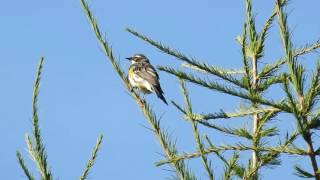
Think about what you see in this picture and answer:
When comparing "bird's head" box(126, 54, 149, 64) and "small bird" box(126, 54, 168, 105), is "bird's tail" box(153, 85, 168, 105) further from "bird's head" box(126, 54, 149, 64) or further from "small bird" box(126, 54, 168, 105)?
"bird's head" box(126, 54, 149, 64)

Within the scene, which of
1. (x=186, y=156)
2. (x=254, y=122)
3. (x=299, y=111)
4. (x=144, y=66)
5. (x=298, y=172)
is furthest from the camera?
(x=144, y=66)

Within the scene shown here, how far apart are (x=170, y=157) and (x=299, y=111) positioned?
2.77 ft

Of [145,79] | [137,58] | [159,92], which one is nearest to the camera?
[159,92]

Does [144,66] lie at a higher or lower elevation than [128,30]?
higher

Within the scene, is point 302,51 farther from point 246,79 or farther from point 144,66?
point 144,66

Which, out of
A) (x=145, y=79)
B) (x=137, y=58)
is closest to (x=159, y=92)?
(x=145, y=79)

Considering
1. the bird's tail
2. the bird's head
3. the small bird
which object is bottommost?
the bird's tail

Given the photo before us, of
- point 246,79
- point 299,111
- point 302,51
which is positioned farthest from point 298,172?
point 302,51

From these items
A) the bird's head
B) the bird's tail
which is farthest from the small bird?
the bird's head

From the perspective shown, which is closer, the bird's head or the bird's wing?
the bird's wing

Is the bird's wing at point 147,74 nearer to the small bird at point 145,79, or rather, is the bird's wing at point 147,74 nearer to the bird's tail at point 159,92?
the small bird at point 145,79

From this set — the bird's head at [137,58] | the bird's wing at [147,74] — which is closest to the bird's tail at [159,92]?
the bird's wing at [147,74]

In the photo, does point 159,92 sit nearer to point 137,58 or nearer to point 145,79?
point 145,79

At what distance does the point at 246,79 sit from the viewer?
3680 millimetres
